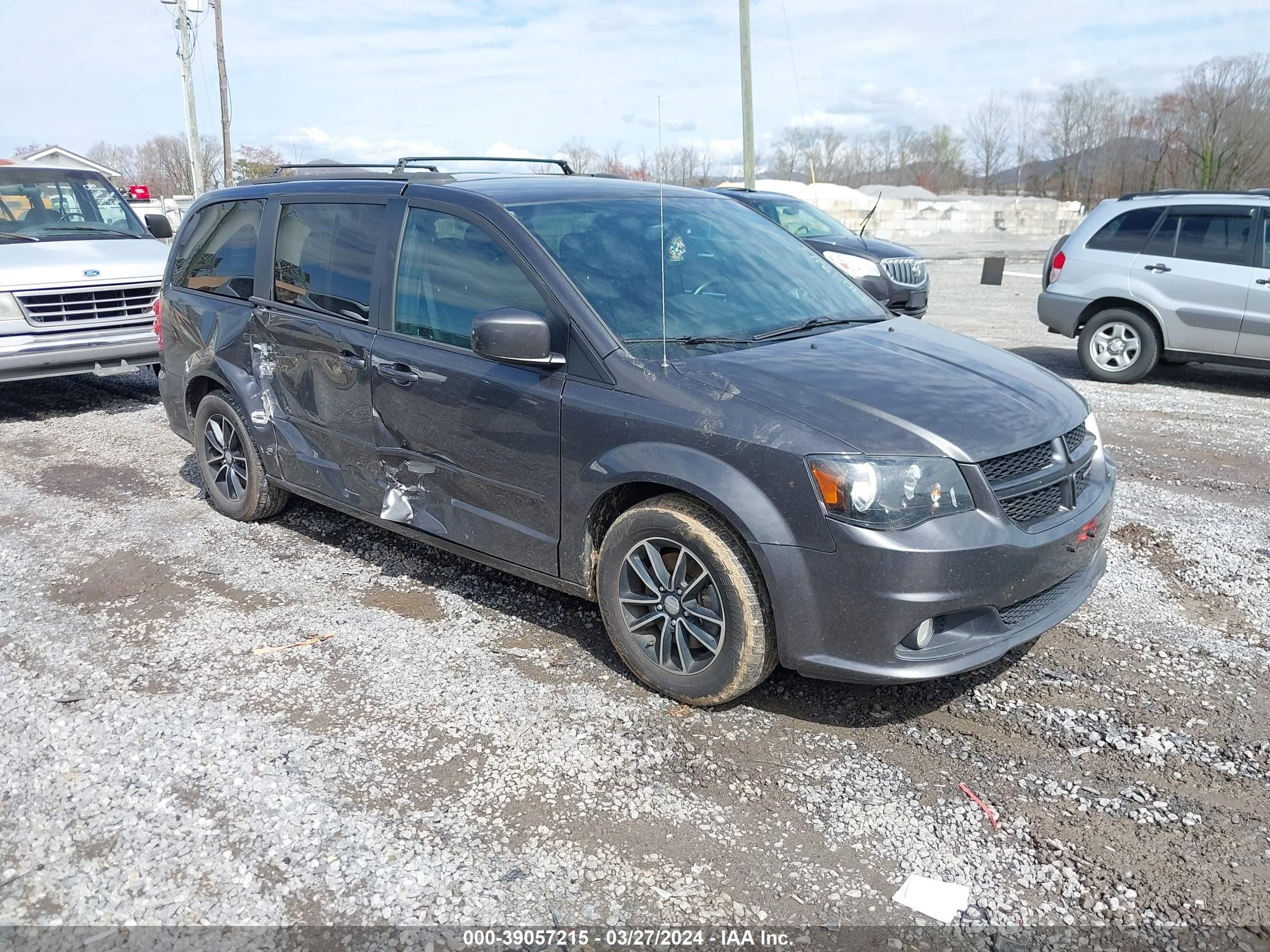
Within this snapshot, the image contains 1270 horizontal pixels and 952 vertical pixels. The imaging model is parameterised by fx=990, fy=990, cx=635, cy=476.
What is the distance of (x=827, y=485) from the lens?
10.2ft

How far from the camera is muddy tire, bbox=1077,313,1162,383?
9.33m

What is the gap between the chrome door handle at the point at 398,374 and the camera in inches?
167

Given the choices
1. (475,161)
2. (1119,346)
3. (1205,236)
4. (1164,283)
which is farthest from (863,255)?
(475,161)

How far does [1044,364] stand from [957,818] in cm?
884

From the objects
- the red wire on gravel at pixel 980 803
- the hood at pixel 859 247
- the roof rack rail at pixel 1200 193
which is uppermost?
the roof rack rail at pixel 1200 193

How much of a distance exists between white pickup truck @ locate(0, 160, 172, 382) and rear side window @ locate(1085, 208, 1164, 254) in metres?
8.61

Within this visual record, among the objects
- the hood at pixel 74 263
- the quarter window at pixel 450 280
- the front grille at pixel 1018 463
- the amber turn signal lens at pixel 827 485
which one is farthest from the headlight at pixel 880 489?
the hood at pixel 74 263

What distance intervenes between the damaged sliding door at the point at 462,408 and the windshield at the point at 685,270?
25cm

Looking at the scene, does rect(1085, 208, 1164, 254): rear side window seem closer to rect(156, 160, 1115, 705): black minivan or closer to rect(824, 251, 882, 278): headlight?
rect(824, 251, 882, 278): headlight

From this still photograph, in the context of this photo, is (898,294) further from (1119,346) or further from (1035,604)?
(1035,604)

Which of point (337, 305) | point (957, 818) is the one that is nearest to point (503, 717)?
point (957, 818)

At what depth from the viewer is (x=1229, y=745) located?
335cm

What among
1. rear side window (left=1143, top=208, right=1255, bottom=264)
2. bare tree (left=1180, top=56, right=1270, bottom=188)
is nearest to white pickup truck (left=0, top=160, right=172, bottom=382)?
rear side window (left=1143, top=208, right=1255, bottom=264)

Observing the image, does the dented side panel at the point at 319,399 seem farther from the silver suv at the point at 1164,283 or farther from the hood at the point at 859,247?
the hood at the point at 859,247
